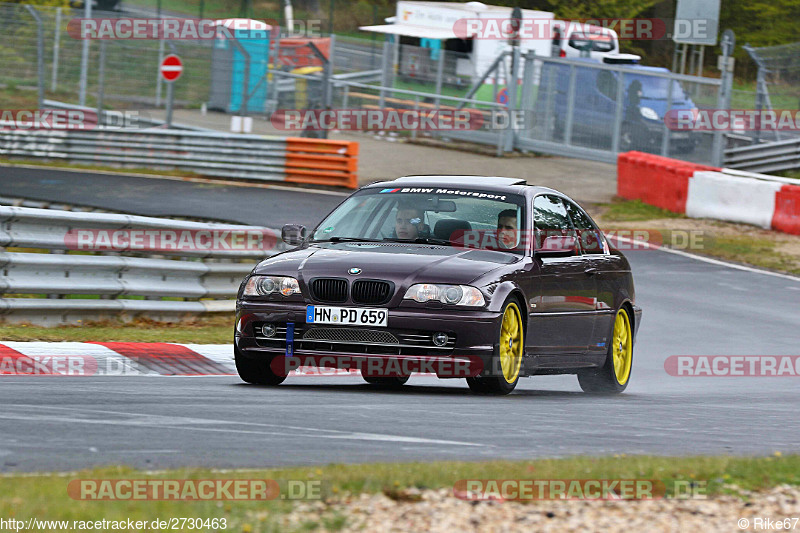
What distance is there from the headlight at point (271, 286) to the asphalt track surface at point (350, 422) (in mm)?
602

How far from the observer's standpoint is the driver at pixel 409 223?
29.8ft

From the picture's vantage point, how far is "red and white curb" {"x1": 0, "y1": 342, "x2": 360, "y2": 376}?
898 centimetres

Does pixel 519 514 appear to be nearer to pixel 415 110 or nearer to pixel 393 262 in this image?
pixel 393 262

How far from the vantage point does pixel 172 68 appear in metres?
29.0

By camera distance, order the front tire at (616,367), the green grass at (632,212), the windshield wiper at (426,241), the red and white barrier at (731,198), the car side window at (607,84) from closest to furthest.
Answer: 1. the windshield wiper at (426,241)
2. the front tire at (616,367)
3. the red and white barrier at (731,198)
4. the green grass at (632,212)
5. the car side window at (607,84)

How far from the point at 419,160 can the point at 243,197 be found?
21.5 ft

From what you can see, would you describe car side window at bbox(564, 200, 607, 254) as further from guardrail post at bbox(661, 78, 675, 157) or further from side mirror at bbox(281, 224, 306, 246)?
guardrail post at bbox(661, 78, 675, 157)

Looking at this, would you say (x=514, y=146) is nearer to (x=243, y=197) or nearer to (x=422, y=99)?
(x=422, y=99)

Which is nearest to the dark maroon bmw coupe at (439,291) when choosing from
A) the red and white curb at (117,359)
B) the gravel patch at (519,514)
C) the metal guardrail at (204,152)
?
the red and white curb at (117,359)

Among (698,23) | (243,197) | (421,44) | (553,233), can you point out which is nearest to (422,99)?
(421,44)

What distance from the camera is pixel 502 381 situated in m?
8.48

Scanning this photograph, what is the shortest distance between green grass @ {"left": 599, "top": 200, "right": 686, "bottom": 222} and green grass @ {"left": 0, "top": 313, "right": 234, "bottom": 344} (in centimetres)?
1254

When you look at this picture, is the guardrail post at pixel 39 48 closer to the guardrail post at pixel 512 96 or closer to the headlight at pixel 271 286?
the guardrail post at pixel 512 96

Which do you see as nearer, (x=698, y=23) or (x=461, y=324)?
(x=461, y=324)
